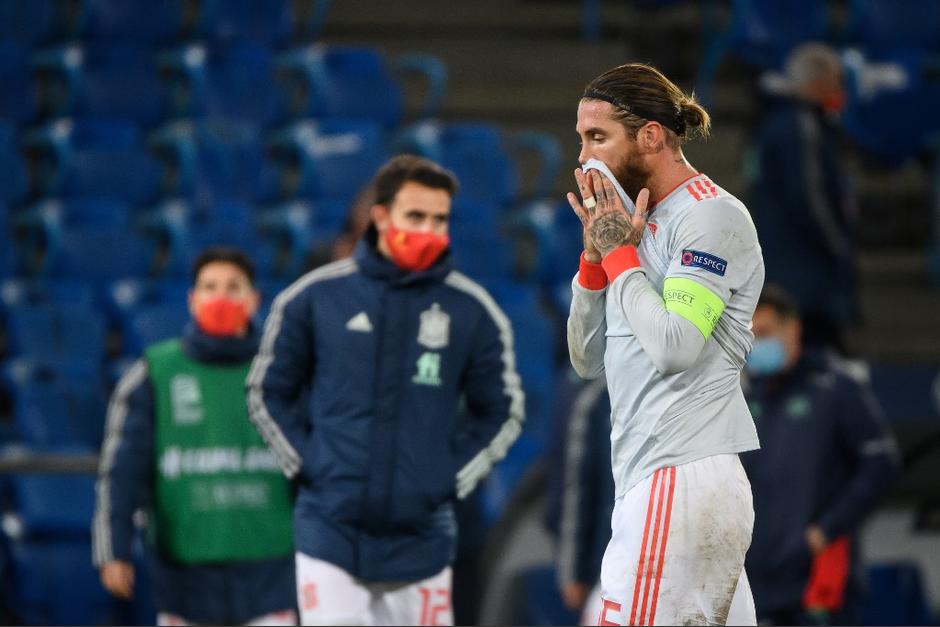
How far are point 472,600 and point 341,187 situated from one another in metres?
3.65

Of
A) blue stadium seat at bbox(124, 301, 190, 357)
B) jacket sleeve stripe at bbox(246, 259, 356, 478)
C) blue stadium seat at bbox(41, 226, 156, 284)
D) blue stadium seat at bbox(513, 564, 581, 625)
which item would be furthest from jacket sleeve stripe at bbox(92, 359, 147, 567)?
blue stadium seat at bbox(41, 226, 156, 284)

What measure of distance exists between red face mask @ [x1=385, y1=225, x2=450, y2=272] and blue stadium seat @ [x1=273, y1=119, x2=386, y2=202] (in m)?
4.48

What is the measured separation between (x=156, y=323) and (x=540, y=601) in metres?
2.42

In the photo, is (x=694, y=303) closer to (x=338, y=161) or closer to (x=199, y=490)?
(x=199, y=490)

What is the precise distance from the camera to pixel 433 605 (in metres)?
4.93

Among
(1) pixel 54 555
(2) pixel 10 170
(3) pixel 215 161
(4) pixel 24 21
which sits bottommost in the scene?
(1) pixel 54 555

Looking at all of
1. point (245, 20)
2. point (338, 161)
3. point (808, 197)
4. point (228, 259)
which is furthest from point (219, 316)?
point (245, 20)

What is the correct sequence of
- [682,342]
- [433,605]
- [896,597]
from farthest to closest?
[896,597] < [433,605] < [682,342]

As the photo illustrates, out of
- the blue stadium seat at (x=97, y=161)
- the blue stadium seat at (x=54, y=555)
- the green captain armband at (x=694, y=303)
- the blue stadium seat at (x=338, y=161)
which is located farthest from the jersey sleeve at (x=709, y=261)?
the blue stadium seat at (x=97, y=161)

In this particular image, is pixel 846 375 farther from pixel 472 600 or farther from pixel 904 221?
pixel 904 221

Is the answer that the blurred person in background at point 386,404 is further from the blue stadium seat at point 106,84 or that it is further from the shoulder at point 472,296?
the blue stadium seat at point 106,84

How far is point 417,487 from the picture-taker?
487 cm

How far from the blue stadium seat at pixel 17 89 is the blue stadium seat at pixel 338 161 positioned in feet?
5.39

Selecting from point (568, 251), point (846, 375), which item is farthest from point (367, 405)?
point (568, 251)
